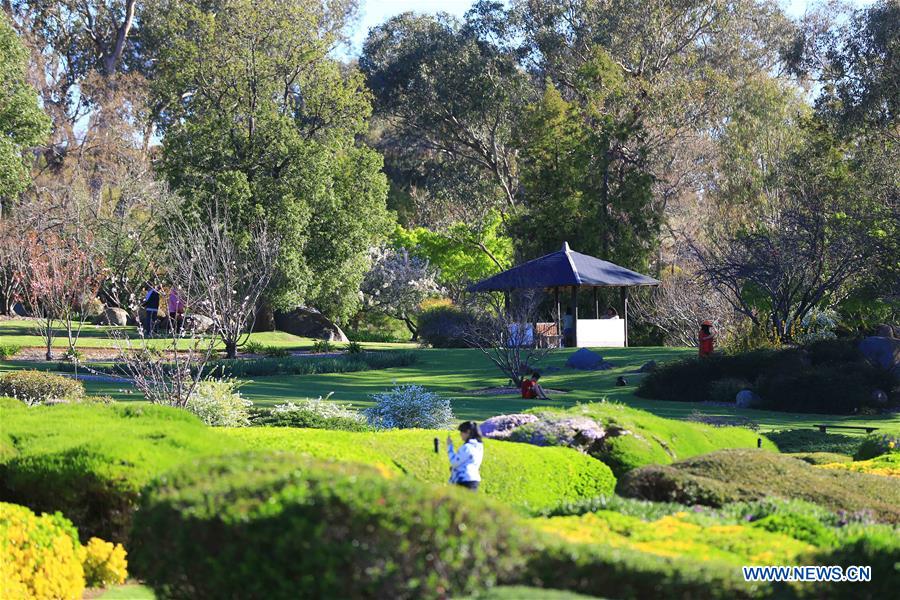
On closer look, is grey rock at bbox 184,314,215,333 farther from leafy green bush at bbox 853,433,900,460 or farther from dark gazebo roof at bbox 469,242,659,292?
leafy green bush at bbox 853,433,900,460

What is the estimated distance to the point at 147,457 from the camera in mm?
8664

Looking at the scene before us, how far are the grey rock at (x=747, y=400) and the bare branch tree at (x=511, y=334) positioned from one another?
5088mm

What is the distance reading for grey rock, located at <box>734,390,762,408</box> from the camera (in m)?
23.6

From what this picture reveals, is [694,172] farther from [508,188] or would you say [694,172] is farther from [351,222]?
[351,222]

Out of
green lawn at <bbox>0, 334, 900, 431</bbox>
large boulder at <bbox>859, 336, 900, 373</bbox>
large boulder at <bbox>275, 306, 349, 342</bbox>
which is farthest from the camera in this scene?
large boulder at <bbox>275, 306, 349, 342</bbox>

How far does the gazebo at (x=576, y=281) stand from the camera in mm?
37125

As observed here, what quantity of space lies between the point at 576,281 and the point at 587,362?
6.85 meters

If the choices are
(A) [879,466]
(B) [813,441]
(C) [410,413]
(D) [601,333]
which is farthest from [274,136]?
(A) [879,466]

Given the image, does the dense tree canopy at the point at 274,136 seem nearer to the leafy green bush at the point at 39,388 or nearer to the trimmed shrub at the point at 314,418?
the leafy green bush at the point at 39,388

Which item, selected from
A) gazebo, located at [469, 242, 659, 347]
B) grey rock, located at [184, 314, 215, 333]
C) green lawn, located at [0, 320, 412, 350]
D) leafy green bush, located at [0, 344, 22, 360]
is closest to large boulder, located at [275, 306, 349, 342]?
green lawn, located at [0, 320, 412, 350]

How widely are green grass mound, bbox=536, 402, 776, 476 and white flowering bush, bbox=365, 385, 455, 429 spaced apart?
3394mm

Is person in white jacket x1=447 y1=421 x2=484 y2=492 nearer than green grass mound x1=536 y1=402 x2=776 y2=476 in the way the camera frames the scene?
Yes

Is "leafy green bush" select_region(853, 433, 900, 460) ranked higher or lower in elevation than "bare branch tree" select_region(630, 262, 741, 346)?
lower

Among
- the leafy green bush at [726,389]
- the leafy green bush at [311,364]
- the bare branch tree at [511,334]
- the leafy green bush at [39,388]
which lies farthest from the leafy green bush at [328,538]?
the leafy green bush at [311,364]
